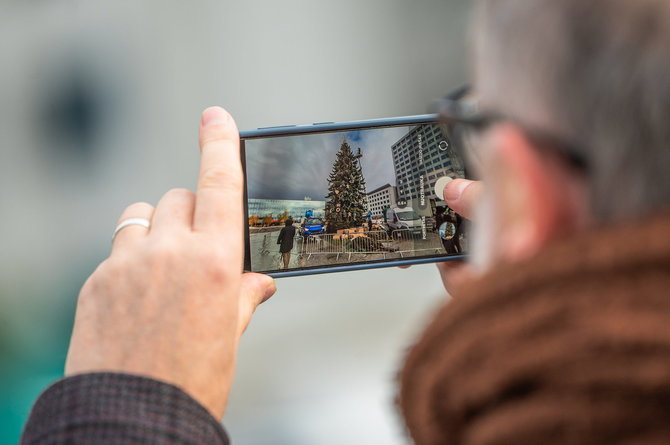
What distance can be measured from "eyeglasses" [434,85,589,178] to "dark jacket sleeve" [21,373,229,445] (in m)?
0.24

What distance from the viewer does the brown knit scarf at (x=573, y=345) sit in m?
0.20

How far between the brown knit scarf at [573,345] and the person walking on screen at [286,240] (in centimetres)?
43

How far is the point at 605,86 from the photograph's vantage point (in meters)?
0.21

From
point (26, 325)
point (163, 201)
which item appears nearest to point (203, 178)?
point (163, 201)

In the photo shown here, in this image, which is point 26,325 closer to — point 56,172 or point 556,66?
point 56,172

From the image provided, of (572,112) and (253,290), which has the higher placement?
(572,112)

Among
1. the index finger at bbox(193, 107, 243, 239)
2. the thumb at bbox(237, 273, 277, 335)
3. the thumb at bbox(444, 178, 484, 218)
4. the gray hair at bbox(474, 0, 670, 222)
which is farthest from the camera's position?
the thumb at bbox(444, 178, 484, 218)

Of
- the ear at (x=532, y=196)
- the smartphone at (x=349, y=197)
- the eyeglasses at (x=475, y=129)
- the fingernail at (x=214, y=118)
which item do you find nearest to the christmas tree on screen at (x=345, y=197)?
the smartphone at (x=349, y=197)

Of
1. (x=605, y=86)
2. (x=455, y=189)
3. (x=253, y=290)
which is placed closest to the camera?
(x=605, y=86)

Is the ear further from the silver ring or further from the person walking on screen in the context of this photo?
the person walking on screen

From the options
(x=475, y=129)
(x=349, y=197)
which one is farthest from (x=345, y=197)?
(x=475, y=129)

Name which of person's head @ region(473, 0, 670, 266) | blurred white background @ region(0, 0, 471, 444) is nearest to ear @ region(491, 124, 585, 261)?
person's head @ region(473, 0, 670, 266)

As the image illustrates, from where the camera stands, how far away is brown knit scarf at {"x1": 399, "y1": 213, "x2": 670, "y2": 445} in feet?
0.67

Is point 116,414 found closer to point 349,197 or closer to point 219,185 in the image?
point 219,185
